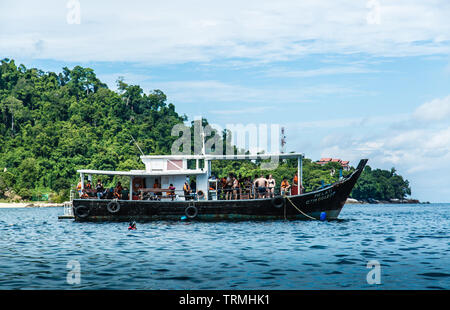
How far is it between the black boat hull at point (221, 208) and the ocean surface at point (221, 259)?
14.7 ft

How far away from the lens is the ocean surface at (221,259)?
15492 mm

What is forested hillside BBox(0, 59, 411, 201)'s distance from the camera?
358ft

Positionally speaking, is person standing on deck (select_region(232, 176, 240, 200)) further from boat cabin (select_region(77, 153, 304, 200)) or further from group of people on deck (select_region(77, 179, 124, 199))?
group of people on deck (select_region(77, 179, 124, 199))

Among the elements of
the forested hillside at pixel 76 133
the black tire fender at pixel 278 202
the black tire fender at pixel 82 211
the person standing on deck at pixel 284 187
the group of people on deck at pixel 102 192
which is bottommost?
the black tire fender at pixel 82 211

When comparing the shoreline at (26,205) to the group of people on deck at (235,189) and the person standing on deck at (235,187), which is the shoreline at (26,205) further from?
the person standing on deck at (235,187)

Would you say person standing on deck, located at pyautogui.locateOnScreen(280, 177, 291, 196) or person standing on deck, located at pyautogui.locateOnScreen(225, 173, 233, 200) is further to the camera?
person standing on deck, located at pyautogui.locateOnScreen(225, 173, 233, 200)

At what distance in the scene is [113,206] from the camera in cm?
3647

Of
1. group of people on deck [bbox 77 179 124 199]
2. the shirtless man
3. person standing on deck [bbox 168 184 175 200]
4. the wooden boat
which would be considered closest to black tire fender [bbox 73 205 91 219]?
the wooden boat

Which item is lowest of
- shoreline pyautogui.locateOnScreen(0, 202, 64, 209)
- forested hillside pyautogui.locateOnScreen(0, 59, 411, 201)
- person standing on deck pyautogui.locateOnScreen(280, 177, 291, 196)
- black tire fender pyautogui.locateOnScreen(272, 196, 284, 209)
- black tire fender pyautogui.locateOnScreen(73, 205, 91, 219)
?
shoreline pyautogui.locateOnScreen(0, 202, 64, 209)

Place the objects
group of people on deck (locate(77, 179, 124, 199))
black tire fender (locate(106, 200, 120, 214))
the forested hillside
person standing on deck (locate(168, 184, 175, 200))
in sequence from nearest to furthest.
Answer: person standing on deck (locate(168, 184, 175, 200)) < black tire fender (locate(106, 200, 120, 214)) < group of people on deck (locate(77, 179, 124, 199)) < the forested hillside

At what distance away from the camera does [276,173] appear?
12694cm

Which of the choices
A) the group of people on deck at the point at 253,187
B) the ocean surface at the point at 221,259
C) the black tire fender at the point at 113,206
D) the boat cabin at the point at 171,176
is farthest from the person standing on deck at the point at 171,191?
the ocean surface at the point at 221,259
